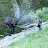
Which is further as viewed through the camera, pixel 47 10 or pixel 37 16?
pixel 47 10

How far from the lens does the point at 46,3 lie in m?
13.8

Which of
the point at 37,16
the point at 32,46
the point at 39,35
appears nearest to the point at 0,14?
the point at 37,16

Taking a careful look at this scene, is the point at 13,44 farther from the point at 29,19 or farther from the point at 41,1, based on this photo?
the point at 41,1

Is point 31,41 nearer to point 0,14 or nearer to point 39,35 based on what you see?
point 39,35

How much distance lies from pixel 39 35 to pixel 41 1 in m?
10.2

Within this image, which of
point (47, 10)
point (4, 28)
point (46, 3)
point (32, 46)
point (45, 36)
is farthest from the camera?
point (46, 3)

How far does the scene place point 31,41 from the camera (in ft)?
14.6

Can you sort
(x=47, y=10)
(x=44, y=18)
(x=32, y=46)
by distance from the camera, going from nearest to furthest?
1. (x=32, y=46)
2. (x=44, y=18)
3. (x=47, y=10)

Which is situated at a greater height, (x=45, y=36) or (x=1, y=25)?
(x=45, y=36)

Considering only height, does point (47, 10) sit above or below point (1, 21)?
above

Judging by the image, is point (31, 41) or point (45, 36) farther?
point (45, 36)

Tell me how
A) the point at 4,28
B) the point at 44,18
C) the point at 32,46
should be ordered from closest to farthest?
1. the point at 32,46
2. the point at 4,28
3. the point at 44,18

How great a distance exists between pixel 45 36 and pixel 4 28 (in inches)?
172

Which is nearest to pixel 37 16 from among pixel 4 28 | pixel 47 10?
pixel 47 10
